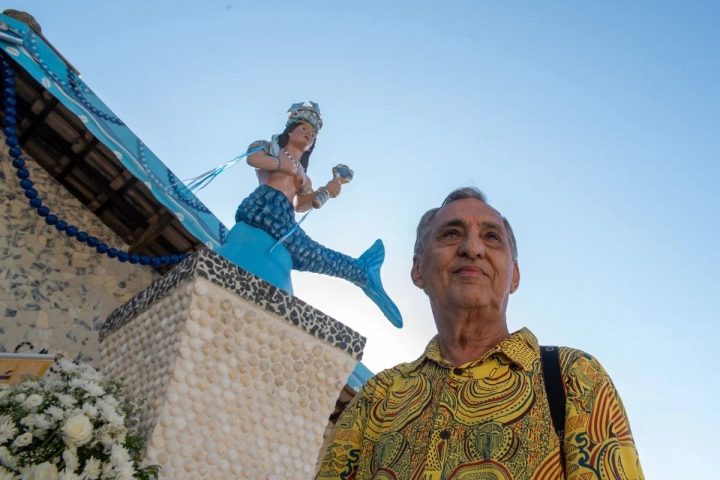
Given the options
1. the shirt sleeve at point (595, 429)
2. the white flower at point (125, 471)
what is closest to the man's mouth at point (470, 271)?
the shirt sleeve at point (595, 429)

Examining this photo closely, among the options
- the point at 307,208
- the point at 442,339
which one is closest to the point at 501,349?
the point at 442,339

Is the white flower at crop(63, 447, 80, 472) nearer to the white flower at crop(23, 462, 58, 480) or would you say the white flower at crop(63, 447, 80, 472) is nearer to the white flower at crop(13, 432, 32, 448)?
the white flower at crop(23, 462, 58, 480)

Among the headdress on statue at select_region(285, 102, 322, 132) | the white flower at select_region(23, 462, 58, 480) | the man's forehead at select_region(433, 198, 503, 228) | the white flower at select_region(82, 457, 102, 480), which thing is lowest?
the white flower at select_region(23, 462, 58, 480)

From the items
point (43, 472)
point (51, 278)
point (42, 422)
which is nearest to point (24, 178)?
point (51, 278)

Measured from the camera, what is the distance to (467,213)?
76.2 inches

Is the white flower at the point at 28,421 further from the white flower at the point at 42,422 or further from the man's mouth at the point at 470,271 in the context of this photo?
the man's mouth at the point at 470,271

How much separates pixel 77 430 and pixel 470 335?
1.70m

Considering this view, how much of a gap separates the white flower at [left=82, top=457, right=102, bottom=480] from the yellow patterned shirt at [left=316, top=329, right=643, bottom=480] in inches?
52.0

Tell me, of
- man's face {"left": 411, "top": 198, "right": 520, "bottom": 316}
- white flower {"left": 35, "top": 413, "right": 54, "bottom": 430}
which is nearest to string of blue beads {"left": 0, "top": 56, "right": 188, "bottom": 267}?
white flower {"left": 35, "top": 413, "right": 54, "bottom": 430}

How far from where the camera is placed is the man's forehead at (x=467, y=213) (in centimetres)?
192

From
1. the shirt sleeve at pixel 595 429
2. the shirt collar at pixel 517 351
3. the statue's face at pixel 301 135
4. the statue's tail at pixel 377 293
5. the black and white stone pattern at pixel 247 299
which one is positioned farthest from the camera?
the statue's tail at pixel 377 293

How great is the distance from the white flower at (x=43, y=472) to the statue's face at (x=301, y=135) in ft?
9.32

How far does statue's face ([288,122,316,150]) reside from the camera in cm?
486

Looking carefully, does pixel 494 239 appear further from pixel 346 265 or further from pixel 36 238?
pixel 36 238
